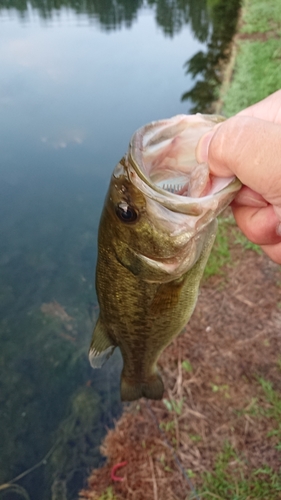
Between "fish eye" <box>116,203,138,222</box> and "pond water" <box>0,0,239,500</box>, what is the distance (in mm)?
2236

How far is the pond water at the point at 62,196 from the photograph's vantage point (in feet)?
9.69

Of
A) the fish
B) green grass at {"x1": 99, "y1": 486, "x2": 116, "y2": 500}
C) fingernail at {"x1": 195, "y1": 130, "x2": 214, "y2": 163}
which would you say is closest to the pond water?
green grass at {"x1": 99, "y1": 486, "x2": 116, "y2": 500}

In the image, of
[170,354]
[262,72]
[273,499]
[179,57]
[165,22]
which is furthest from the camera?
[165,22]

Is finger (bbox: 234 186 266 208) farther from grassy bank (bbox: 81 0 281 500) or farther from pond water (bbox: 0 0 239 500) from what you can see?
pond water (bbox: 0 0 239 500)

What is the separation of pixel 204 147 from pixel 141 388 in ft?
4.80

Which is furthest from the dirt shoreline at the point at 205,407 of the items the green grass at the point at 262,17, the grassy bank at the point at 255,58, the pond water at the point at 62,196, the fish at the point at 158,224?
the green grass at the point at 262,17

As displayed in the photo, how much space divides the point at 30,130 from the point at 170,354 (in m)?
4.29

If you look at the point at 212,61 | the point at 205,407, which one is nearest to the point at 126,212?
the point at 205,407

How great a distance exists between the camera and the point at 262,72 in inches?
271

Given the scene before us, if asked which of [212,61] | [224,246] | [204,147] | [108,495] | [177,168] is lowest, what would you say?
[108,495]

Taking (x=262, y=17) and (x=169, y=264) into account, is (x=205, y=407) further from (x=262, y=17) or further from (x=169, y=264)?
(x=262, y=17)

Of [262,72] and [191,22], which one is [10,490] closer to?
[262,72]

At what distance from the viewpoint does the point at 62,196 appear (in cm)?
480

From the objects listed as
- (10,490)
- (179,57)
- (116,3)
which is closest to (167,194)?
(10,490)
